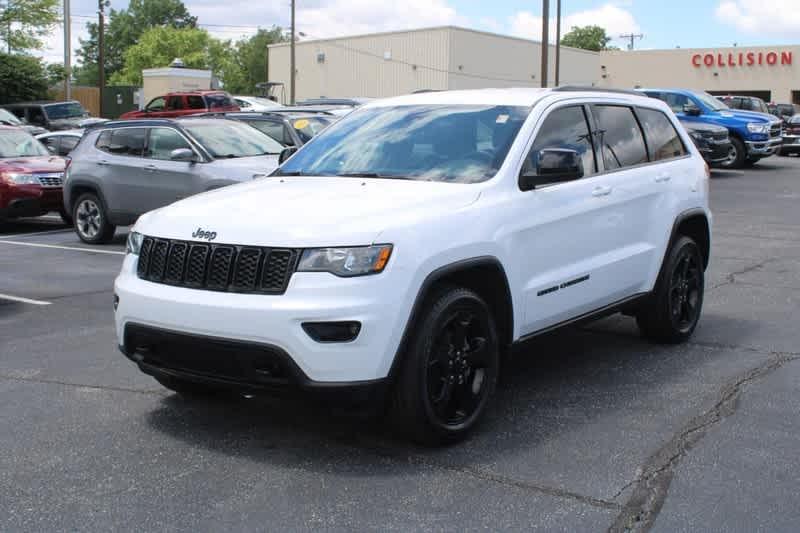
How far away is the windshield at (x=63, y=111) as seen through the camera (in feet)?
100

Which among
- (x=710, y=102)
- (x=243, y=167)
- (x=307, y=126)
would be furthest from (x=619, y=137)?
(x=710, y=102)

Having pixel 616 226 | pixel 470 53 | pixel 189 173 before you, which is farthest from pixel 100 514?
pixel 470 53

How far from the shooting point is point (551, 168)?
5574 mm

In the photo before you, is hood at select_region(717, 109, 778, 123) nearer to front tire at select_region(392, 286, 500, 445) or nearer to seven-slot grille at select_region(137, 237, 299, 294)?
front tire at select_region(392, 286, 500, 445)

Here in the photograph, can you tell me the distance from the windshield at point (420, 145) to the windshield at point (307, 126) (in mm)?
8760

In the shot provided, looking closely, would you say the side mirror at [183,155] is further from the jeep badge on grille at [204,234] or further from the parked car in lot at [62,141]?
the parked car in lot at [62,141]

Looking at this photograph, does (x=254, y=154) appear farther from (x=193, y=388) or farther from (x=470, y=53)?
(x=470, y=53)

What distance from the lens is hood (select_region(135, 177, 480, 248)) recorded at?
4.74 metres

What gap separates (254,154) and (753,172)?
16276 millimetres

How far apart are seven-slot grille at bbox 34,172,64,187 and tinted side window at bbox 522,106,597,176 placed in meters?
11.2

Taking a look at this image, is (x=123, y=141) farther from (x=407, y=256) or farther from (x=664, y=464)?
(x=664, y=464)

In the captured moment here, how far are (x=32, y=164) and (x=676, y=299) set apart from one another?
11702 mm

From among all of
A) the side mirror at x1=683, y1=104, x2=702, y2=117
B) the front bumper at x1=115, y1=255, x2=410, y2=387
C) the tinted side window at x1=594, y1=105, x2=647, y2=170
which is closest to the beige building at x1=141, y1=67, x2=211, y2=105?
the side mirror at x1=683, y1=104, x2=702, y2=117

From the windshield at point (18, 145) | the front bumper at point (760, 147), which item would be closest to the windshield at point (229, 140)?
the windshield at point (18, 145)
